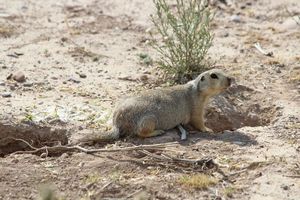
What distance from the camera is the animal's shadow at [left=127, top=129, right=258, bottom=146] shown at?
282 inches

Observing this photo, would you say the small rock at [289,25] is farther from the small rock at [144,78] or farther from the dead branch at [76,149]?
the dead branch at [76,149]

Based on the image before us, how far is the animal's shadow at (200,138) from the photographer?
716 centimetres

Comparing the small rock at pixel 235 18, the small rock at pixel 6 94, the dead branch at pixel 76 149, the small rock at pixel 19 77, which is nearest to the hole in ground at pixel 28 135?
the dead branch at pixel 76 149

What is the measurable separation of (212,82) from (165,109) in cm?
70

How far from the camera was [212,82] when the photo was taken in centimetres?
776

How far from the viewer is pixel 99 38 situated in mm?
10547

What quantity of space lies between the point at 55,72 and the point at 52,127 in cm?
171

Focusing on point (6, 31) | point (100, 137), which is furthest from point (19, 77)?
point (6, 31)

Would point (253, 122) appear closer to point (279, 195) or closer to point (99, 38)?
point (279, 195)

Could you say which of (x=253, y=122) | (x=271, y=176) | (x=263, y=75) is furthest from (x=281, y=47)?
(x=271, y=176)

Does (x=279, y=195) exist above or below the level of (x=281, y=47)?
below

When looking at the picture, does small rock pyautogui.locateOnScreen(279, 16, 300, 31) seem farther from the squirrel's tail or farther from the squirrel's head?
the squirrel's tail

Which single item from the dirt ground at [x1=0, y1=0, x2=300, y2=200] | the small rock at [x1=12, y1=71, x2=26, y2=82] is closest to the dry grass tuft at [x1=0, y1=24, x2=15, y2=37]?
the dirt ground at [x1=0, y1=0, x2=300, y2=200]

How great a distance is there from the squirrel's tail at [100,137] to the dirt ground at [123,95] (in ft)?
0.39
